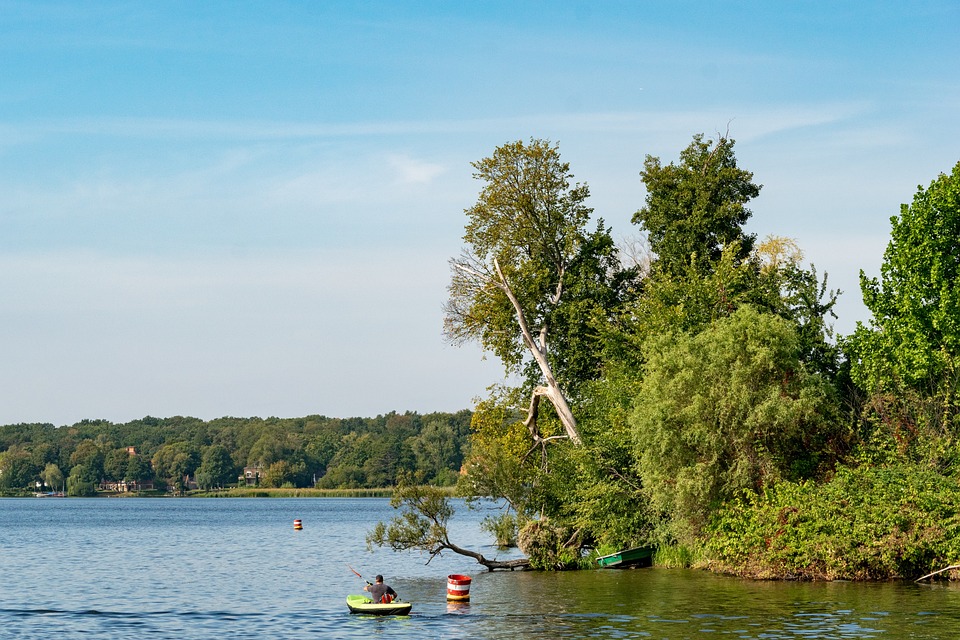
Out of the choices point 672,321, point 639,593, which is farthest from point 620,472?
point 639,593

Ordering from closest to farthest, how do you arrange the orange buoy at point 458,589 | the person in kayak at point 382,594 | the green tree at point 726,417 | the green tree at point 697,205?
the person in kayak at point 382,594
the orange buoy at point 458,589
the green tree at point 726,417
the green tree at point 697,205

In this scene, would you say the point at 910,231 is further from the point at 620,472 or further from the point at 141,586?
the point at 141,586

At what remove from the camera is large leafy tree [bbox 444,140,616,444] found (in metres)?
56.4

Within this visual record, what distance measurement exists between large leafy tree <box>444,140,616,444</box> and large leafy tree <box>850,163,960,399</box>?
14.5 metres

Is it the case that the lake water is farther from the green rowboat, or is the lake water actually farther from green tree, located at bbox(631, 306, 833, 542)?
green tree, located at bbox(631, 306, 833, 542)

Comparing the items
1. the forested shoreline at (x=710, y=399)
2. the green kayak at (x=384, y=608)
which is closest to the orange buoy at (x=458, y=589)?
the green kayak at (x=384, y=608)

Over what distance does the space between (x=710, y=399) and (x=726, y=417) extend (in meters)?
0.88

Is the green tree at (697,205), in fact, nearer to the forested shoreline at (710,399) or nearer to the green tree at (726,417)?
the forested shoreline at (710,399)

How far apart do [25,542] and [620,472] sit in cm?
5364

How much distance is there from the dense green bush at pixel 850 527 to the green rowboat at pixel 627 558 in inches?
222

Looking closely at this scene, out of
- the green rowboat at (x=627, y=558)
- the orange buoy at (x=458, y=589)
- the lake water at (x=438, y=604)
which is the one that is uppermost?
the green rowboat at (x=627, y=558)

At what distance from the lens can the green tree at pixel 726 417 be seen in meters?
43.0

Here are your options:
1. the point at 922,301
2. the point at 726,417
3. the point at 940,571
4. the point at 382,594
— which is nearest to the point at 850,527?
the point at 940,571

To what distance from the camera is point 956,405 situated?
4372cm
